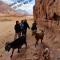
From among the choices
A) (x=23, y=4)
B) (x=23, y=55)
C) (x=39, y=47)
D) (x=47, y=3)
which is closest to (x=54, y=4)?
(x=47, y=3)

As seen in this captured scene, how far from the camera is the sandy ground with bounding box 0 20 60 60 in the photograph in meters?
2.44

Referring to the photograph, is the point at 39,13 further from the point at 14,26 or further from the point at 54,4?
the point at 14,26

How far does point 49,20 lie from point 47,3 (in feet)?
0.75

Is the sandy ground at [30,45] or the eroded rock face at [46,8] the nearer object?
the sandy ground at [30,45]

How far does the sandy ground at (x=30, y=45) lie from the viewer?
7.99 feet

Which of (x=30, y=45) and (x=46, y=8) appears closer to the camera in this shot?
(x=30, y=45)

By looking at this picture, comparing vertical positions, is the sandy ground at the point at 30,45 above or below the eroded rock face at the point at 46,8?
below

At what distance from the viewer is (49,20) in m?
2.69

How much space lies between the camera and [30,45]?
99.5 inches

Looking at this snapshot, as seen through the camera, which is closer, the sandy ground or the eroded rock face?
the sandy ground

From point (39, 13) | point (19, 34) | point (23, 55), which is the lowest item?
point (23, 55)

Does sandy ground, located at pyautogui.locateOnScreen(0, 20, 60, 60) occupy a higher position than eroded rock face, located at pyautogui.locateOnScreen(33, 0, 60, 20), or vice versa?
eroded rock face, located at pyautogui.locateOnScreen(33, 0, 60, 20)

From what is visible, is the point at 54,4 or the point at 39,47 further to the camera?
the point at 54,4

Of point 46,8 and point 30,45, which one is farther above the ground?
point 46,8
